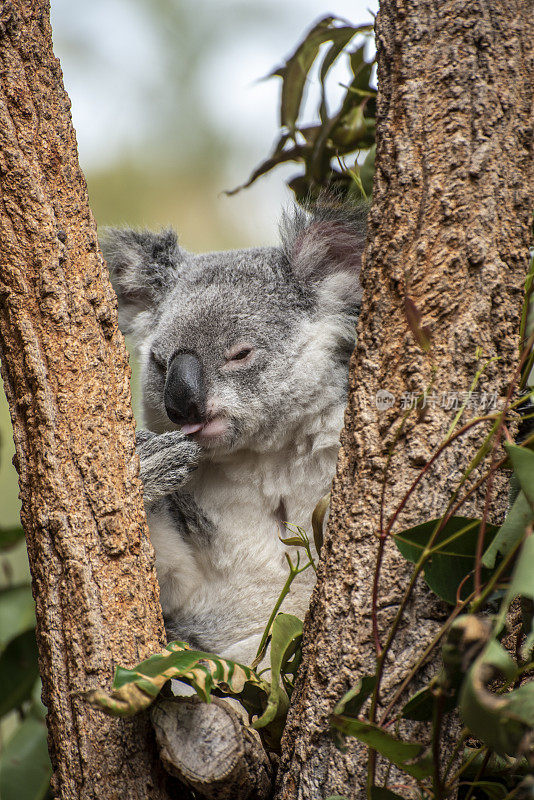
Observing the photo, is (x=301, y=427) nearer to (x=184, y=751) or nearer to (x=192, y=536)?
(x=192, y=536)

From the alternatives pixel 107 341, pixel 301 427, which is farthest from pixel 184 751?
pixel 301 427

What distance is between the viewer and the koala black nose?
1.66 metres

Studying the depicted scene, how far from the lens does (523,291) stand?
1065mm

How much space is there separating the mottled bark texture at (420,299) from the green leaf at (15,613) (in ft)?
2.74

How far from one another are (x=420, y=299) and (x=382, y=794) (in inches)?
27.1

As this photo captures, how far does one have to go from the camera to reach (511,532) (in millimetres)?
882

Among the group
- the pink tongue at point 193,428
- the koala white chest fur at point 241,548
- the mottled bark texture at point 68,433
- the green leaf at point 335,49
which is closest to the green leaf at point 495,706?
the mottled bark texture at point 68,433

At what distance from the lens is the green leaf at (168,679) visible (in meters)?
0.89

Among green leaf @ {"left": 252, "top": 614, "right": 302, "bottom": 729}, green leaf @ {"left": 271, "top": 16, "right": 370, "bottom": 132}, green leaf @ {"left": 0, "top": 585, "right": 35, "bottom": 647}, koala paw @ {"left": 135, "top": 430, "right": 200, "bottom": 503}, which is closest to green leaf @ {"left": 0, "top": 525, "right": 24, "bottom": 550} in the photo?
green leaf @ {"left": 0, "top": 585, "right": 35, "bottom": 647}

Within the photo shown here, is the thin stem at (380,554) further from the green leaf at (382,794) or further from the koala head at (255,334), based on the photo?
the koala head at (255,334)

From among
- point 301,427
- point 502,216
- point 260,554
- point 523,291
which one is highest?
point 502,216

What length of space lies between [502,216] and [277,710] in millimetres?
842

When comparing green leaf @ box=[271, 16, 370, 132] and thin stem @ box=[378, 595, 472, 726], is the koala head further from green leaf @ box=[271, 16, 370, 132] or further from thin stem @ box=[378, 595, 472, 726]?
thin stem @ box=[378, 595, 472, 726]

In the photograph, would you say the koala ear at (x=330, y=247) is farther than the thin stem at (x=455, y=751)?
Yes
